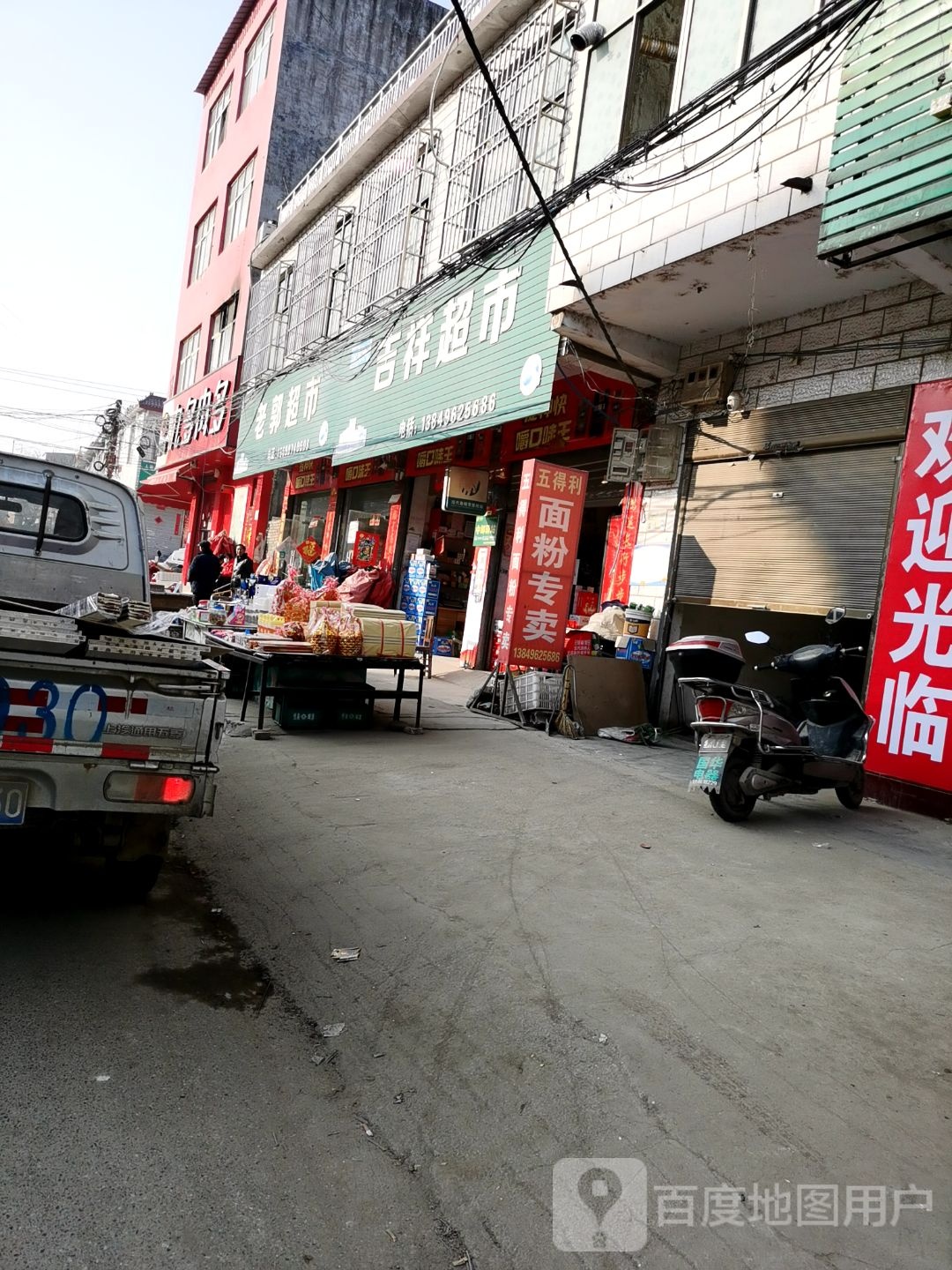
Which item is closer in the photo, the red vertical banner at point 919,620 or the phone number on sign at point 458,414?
the red vertical banner at point 919,620

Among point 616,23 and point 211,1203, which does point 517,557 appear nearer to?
point 616,23

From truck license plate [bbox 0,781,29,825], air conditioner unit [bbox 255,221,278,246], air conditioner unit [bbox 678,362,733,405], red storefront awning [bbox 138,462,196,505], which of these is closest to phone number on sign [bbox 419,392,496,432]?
air conditioner unit [bbox 678,362,733,405]

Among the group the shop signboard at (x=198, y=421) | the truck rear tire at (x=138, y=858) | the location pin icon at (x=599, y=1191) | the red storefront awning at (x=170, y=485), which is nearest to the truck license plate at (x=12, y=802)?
the truck rear tire at (x=138, y=858)

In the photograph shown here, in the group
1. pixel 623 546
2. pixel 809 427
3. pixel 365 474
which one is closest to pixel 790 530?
pixel 809 427

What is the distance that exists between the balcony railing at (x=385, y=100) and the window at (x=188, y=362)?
7.61 meters

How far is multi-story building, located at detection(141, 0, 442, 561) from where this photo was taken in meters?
24.2

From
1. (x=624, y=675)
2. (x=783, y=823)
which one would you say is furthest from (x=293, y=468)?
(x=783, y=823)

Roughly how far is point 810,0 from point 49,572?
25.1 ft

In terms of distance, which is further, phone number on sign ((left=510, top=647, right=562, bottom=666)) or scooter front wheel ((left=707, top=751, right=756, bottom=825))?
phone number on sign ((left=510, top=647, right=562, bottom=666))

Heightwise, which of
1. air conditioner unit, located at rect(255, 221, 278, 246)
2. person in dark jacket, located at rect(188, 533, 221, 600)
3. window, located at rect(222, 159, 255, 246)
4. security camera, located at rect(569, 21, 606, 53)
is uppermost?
window, located at rect(222, 159, 255, 246)

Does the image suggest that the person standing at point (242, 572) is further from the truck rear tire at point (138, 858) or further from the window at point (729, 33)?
the truck rear tire at point (138, 858)

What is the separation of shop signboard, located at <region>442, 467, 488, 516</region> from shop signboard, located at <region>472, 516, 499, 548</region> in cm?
19

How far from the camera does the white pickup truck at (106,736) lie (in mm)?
3160

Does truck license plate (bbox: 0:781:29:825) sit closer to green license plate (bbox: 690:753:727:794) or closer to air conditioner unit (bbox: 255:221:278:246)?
green license plate (bbox: 690:753:727:794)
